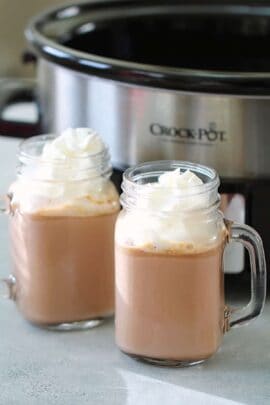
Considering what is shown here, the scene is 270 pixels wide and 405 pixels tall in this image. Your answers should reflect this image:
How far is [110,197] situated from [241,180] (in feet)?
0.38

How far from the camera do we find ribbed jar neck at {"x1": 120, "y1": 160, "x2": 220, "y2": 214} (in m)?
0.69

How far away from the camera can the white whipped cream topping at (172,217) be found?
0.69 metres

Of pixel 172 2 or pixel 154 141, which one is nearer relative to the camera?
pixel 154 141

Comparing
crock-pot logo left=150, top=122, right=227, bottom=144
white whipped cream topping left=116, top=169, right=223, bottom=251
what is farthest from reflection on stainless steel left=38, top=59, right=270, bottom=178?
white whipped cream topping left=116, top=169, right=223, bottom=251

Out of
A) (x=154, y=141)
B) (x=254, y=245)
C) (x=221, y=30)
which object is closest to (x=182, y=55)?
(x=221, y=30)

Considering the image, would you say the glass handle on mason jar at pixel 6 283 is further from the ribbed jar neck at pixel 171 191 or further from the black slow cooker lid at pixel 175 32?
the black slow cooker lid at pixel 175 32

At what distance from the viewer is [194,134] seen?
0.80 metres

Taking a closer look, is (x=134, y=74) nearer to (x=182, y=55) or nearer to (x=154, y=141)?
(x=154, y=141)

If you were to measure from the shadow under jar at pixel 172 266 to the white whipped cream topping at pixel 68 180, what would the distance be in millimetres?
44

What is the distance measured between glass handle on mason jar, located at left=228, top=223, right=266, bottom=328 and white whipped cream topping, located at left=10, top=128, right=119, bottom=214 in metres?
0.11

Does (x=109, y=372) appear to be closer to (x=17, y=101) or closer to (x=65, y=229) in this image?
(x=65, y=229)

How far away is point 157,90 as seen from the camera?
0.80 metres

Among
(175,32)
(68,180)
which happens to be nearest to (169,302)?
(68,180)

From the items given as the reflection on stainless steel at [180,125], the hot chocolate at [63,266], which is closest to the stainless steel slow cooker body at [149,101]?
the reflection on stainless steel at [180,125]
